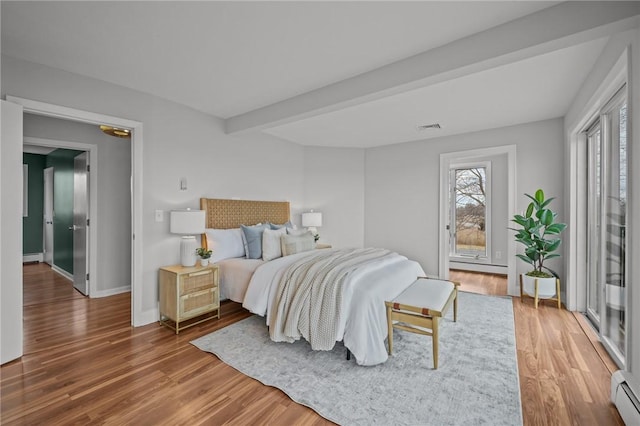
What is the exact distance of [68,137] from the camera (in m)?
4.15

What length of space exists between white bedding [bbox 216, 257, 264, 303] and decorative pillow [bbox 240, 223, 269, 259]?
17 centimetres

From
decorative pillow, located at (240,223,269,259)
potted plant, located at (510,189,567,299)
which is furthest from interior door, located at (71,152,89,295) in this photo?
potted plant, located at (510,189,567,299)

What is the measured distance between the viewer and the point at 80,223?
15.1 ft

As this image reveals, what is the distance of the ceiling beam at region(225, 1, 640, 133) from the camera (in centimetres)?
180

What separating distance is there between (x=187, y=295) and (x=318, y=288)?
1499 millimetres

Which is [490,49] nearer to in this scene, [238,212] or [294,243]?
[294,243]

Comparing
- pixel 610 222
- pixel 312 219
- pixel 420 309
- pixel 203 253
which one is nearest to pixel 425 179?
pixel 312 219

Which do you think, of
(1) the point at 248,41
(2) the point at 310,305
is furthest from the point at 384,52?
(2) the point at 310,305

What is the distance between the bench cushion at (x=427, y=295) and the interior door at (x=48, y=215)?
24.2 ft

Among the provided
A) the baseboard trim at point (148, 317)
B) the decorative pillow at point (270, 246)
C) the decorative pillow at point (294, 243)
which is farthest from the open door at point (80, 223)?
the decorative pillow at point (294, 243)

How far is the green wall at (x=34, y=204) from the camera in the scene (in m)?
6.57

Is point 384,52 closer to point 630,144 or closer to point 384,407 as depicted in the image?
point 630,144

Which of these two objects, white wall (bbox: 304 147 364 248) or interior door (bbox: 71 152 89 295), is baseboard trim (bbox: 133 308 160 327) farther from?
white wall (bbox: 304 147 364 248)

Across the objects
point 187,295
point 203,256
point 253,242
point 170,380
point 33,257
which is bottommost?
point 170,380
